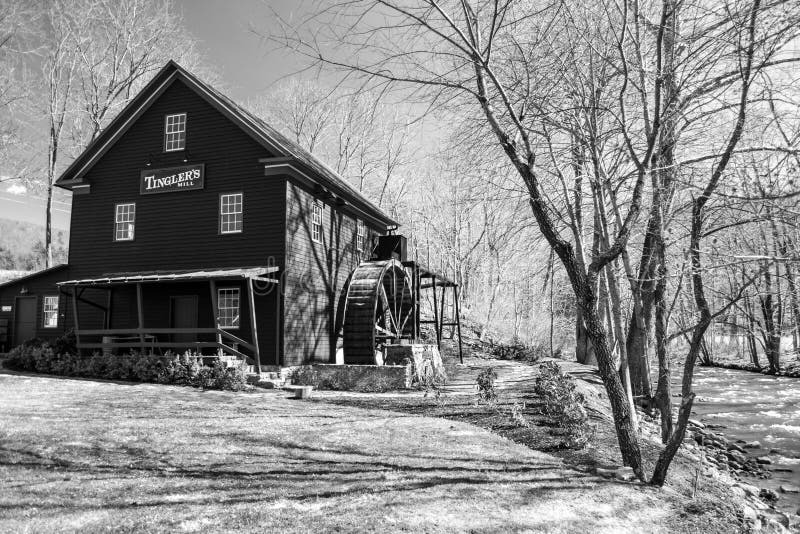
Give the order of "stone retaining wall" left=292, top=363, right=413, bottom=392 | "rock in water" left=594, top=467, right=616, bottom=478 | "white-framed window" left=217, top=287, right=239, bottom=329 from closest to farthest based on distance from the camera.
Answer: "rock in water" left=594, top=467, right=616, bottom=478
"stone retaining wall" left=292, top=363, right=413, bottom=392
"white-framed window" left=217, top=287, right=239, bottom=329

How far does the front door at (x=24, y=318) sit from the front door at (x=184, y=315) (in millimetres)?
6379

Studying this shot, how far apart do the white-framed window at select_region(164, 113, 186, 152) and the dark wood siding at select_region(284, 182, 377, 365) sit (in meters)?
4.04

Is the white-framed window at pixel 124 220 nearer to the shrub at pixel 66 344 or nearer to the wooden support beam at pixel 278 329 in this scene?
the shrub at pixel 66 344

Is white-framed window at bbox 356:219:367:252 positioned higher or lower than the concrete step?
higher

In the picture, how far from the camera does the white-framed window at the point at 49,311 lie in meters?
18.8

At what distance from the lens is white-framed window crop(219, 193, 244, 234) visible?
623 inches

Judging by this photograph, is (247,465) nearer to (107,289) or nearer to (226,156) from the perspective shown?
(226,156)

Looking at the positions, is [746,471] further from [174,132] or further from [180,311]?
[174,132]

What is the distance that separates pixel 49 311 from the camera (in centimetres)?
1880

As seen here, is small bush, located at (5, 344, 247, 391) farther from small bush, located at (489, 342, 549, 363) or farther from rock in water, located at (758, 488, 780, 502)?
small bush, located at (489, 342, 549, 363)

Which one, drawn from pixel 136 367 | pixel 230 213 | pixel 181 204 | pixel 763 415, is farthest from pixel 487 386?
pixel 181 204

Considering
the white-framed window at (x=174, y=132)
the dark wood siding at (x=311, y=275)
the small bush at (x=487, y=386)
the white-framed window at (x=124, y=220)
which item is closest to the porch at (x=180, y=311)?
the dark wood siding at (x=311, y=275)

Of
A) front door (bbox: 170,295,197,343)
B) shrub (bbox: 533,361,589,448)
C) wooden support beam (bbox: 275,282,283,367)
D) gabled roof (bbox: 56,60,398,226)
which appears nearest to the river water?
shrub (bbox: 533,361,589,448)

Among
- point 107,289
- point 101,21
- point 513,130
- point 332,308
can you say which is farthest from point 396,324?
point 101,21
